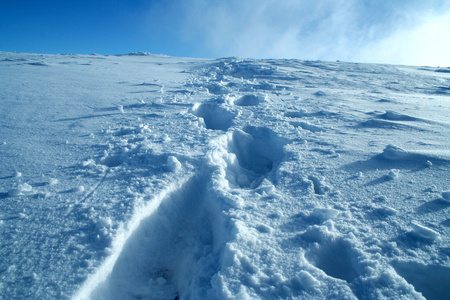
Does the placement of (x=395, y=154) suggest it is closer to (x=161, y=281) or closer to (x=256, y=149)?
(x=256, y=149)

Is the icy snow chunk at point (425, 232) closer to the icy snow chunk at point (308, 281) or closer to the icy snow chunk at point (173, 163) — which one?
the icy snow chunk at point (308, 281)

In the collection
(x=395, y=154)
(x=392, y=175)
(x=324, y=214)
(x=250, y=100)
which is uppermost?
(x=250, y=100)

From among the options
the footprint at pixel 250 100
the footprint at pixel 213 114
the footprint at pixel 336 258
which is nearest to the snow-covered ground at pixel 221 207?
the footprint at pixel 336 258

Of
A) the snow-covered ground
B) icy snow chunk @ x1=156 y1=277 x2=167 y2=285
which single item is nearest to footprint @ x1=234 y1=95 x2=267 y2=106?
the snow-covered ground

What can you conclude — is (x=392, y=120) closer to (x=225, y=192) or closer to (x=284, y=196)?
(x=284, y=196)

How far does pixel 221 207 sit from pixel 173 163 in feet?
2.06

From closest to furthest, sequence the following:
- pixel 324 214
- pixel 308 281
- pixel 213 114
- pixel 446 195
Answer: pixel 308 281
pixel 324 214
pixel 446 195
pixel 213 114

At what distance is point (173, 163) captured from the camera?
204cm

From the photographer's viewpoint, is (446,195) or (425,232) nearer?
(425,232)

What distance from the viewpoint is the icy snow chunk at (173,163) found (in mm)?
2016

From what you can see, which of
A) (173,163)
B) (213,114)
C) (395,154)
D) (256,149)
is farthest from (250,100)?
(173,163)

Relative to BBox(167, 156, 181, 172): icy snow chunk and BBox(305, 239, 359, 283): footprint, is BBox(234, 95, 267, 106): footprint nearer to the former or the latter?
BBox(167, 156, 181, 172): icy snow chunk

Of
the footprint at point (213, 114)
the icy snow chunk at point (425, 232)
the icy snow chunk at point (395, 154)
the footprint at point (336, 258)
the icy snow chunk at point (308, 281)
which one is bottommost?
the icy snow chunk at point (308, 281)

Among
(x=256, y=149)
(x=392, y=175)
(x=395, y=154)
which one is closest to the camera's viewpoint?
(x=392, y=175)
